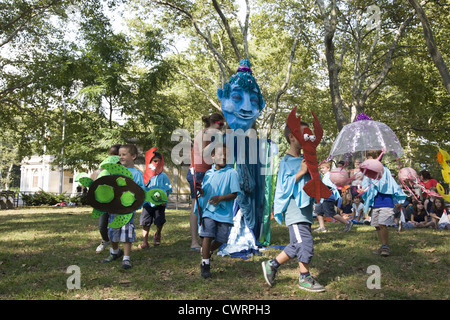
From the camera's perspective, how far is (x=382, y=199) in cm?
577

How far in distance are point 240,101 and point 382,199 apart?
259cm

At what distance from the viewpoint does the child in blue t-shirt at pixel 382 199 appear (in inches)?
220

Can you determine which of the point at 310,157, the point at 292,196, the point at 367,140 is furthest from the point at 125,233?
the point at 367,140

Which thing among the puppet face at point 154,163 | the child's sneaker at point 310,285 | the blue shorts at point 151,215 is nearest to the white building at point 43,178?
the puppet face at point 154,163

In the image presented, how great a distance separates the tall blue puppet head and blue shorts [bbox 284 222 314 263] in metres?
2.16

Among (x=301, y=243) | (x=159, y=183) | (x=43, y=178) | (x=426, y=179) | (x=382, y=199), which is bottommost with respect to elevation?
(x=301, y=243)

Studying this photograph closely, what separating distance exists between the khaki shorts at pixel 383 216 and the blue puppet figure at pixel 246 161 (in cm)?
158

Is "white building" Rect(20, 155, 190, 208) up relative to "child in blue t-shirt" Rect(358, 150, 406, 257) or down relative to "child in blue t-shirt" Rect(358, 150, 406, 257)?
up

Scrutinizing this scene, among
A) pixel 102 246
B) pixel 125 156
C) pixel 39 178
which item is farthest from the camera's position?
pixel 39 178

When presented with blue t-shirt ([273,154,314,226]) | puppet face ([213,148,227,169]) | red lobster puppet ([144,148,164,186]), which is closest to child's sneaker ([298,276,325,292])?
blue t-shirt ([273,154,314,226])

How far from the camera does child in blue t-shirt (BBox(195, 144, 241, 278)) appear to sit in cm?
436

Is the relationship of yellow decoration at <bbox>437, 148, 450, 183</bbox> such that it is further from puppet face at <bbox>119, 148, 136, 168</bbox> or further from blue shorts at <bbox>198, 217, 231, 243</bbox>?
puppet face at <bbox>119, 148, 136, 168</bbox>

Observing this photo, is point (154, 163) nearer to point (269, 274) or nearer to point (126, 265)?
point (126, 265)
